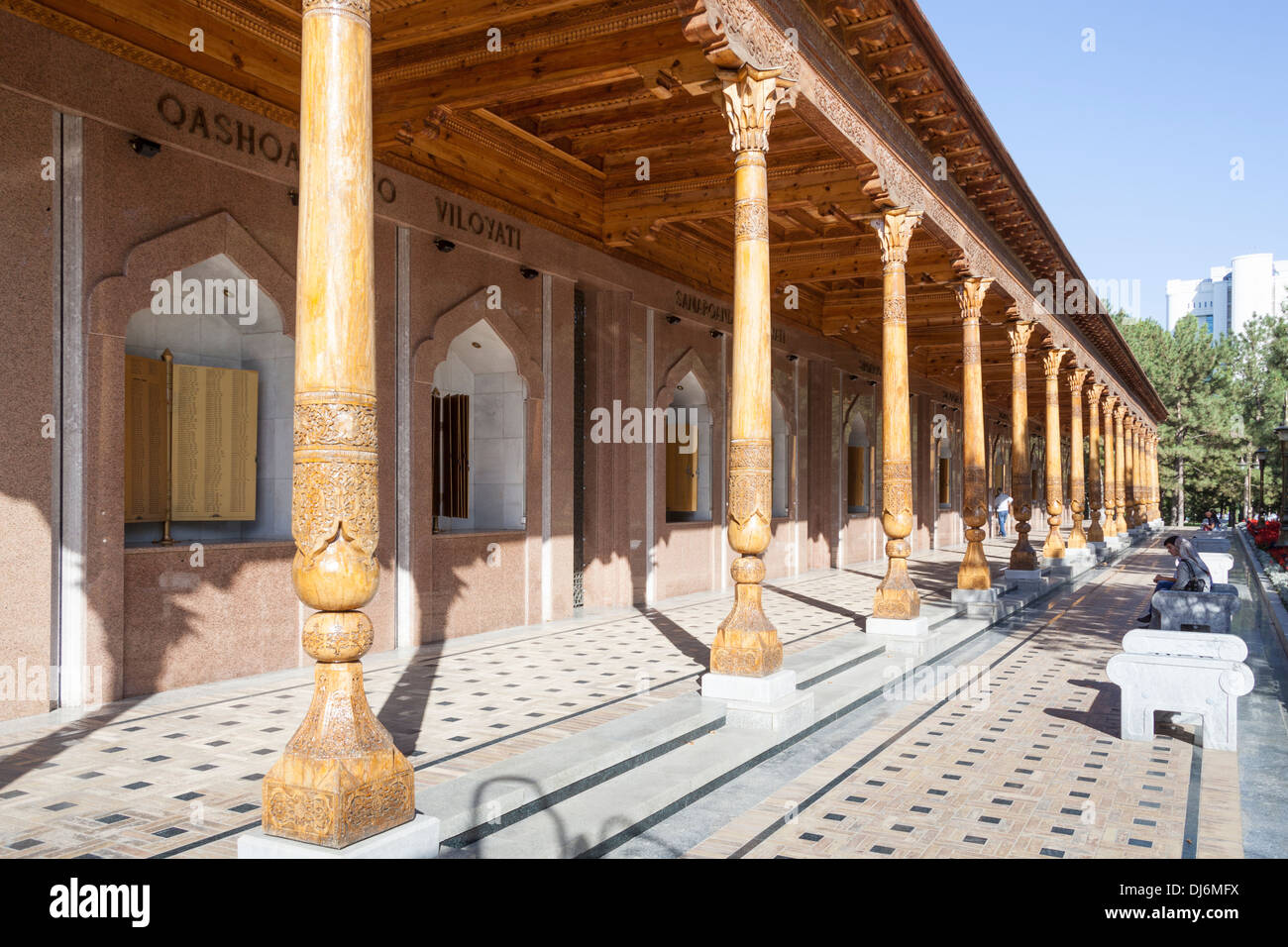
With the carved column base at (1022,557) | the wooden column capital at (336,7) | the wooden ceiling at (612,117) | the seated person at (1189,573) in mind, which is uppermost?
the wooden ceiling at (612,117)

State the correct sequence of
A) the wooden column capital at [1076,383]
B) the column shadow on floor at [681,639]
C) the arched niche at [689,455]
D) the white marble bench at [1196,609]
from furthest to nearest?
1. the wooden column capital at [1076,383]
2. the arched niche at [689,455]
3. the white marble bench at [1196,609]
4. the column shadow on floor at [681,639]

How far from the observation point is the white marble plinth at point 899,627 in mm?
9031

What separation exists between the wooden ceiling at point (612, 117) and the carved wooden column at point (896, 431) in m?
0.36

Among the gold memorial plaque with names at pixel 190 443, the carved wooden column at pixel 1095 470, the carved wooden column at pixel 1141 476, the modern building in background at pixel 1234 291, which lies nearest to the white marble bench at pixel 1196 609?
the gold memorial plaque with names at pixel 190 443

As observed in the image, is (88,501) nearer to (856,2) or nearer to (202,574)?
(202,574)

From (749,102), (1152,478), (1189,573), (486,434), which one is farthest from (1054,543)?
(1152,478)

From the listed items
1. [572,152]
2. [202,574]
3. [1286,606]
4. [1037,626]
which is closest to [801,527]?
[1037,626]

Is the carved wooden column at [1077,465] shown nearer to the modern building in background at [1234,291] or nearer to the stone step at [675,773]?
the stone step at [675,773]

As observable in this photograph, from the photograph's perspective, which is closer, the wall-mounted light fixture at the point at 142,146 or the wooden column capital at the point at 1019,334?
the wall-mounted light fixture at the point at 142,146

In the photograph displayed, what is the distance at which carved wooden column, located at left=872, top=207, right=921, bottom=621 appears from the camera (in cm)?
918

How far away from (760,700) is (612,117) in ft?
19.1

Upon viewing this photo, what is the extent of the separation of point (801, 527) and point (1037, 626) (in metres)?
5.82

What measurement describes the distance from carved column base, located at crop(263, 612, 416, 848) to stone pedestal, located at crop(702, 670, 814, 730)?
3.04 metres

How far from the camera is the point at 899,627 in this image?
904cm
